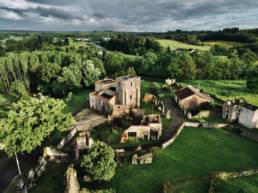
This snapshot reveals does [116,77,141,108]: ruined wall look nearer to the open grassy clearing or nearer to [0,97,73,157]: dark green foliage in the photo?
→ [0,97,73,157]: dark green foliage

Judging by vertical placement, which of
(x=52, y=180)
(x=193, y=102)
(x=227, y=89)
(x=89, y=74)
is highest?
(x=89, y=74)

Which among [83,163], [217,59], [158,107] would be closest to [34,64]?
[158,107]

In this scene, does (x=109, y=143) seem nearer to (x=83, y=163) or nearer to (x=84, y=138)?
(x=84, y=138)

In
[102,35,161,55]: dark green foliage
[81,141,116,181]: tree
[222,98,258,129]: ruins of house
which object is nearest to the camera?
[81,141,116,181]: tree

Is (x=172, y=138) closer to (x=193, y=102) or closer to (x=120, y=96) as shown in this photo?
(x=193, y=102)

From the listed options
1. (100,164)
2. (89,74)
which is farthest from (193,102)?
(89,74)

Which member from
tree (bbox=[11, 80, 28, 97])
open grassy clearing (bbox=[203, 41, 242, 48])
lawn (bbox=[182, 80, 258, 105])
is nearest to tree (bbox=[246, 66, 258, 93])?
lawn (bbox=[182, 80, 258, 105])

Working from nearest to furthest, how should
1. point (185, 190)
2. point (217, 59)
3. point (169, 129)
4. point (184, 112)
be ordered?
point (185, 190)
point (169, 129)
point (184, 112)
point (217, 59)
